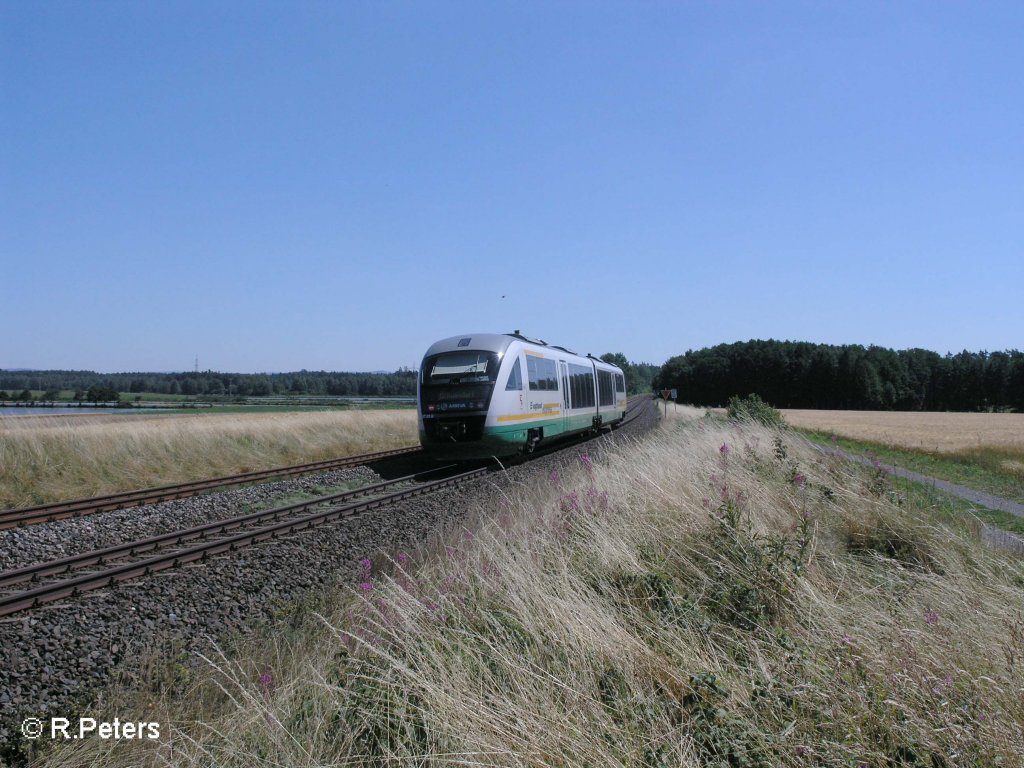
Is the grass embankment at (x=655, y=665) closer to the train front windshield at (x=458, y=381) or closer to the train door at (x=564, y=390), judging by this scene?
the train front windshield at (x=458, y=381)

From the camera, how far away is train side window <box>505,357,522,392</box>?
16003 millimetres

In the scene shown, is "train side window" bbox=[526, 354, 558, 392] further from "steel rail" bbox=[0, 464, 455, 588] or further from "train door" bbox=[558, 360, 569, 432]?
"steel rail" bbox=[0, 464, 455, 588]

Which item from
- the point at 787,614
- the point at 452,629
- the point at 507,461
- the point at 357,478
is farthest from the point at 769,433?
the point at 452,629

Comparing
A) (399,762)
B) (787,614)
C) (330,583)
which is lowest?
(330,583)

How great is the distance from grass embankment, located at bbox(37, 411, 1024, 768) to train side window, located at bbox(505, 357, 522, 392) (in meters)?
9.84

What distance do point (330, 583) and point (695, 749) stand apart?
5655 mm

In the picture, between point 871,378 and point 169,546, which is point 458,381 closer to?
point 169,546

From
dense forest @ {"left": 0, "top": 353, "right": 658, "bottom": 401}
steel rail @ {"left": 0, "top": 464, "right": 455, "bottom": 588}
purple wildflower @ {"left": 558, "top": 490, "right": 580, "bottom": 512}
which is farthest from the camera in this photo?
dense forest @ {"left": 0, "top": 353, "right": 658, "bottom": 401}

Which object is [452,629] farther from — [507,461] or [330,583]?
[507,461]

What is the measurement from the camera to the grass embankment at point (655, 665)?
279 centimetres

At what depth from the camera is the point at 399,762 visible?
288 centimetres

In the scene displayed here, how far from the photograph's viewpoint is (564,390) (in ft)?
68.1

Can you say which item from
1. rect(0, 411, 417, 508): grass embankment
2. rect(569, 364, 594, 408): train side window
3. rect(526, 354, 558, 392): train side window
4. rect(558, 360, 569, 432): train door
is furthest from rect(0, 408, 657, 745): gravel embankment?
rect(569, 364, 594, 408): train side window

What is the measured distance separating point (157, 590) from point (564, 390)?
596 inches
